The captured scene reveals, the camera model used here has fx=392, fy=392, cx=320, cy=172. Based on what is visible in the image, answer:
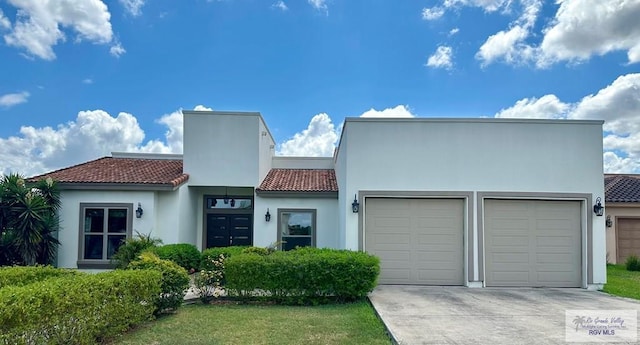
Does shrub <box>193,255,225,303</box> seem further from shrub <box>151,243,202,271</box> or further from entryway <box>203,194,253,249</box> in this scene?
entryway <box>203,194,253,249</box>

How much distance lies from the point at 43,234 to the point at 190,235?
433 cm

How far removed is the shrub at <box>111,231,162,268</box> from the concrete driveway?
6635mm

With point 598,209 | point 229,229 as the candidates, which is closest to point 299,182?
point 229,229

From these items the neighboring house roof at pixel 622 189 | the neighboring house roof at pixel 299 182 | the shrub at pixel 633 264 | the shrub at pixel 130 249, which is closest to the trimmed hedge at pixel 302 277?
the shrub at pixel 130 249

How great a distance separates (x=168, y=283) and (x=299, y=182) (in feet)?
24.8

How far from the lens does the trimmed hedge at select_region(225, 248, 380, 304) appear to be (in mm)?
8477

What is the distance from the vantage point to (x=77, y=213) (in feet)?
39.8

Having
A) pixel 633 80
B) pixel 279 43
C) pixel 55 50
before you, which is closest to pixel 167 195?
pixel 55 50

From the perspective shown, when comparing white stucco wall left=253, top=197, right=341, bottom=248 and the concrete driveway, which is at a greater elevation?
white stucco wall left=253, top=197, right=341, bottom=248

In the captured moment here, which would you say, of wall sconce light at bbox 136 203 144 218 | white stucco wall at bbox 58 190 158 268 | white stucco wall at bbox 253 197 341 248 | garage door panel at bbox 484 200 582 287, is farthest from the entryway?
garage door panel at bbox 484 200 582 287

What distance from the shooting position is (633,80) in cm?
1369

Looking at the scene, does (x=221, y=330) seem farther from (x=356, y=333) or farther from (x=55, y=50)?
(x=55, y=50)

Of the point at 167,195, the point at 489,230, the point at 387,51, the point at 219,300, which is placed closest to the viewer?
the point at 219,300

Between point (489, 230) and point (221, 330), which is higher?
point (489, 230)
